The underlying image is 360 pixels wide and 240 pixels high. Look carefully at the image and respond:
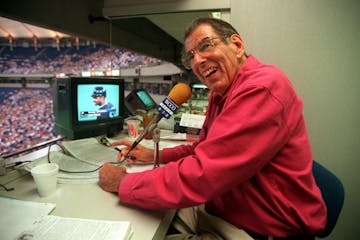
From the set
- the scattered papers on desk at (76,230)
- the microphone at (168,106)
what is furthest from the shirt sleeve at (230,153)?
the microphone at (168,106)

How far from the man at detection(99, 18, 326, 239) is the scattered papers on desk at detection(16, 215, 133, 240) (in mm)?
125

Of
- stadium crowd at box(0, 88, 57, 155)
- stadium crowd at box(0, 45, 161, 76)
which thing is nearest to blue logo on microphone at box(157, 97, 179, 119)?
stadium crowd at box(0, 45, 161, 76)

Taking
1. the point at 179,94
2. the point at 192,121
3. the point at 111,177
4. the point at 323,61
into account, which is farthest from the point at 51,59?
the point at 323,61

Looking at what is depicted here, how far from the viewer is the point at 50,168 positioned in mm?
829

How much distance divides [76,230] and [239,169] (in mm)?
467

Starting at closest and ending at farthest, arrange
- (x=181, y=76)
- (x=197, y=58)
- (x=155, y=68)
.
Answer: (x=197, y=58), (x=181, y=76), (x=155, y=68)

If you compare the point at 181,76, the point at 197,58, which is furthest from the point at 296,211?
A: the point at 181,76

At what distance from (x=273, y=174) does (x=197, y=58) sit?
52 cm

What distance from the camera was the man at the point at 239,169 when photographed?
65 centimetres

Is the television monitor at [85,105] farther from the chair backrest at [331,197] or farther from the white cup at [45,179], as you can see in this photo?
the chair backrest at [331,197]

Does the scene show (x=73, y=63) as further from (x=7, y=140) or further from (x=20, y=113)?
(x=7, y=140)

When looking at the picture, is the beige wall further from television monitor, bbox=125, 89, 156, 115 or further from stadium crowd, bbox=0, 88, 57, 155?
stadium crowd, bbox=0, 88, 57, 155

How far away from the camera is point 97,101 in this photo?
56.7 inches

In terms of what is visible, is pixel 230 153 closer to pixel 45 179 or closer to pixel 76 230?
pixel 76 230
